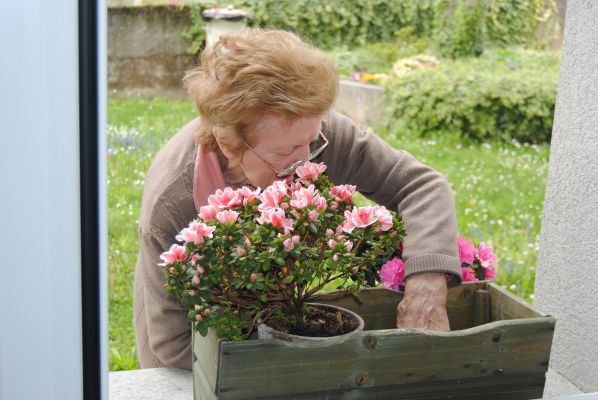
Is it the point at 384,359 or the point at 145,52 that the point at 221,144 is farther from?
the point at 145,52

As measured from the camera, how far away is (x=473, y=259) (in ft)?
5.09

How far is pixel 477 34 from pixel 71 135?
25.5 feet

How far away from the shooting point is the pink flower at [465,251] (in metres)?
1.53

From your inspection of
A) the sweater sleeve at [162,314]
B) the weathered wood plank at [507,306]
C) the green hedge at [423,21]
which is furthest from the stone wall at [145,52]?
the weathered wood plank at [507,306]

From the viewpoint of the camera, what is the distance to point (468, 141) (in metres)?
6.15

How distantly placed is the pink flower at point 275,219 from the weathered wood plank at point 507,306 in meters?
0.48

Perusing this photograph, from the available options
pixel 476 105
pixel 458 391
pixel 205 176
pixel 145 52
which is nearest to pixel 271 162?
pixel 205 176

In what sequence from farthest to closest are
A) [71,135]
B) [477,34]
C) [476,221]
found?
[477,34] < [476,221] < [71,135]

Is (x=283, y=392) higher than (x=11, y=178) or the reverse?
the reverse

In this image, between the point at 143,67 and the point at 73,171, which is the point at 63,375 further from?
the point at 143,67

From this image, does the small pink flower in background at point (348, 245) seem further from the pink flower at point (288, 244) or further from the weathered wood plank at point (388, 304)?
the weathered wood plank at point (388, 304)

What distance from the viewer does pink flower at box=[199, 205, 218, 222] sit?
1140 millimetres

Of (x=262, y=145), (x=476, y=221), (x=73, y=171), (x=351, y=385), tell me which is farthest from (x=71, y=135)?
(x=476, y=221)

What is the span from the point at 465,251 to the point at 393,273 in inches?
7.4
